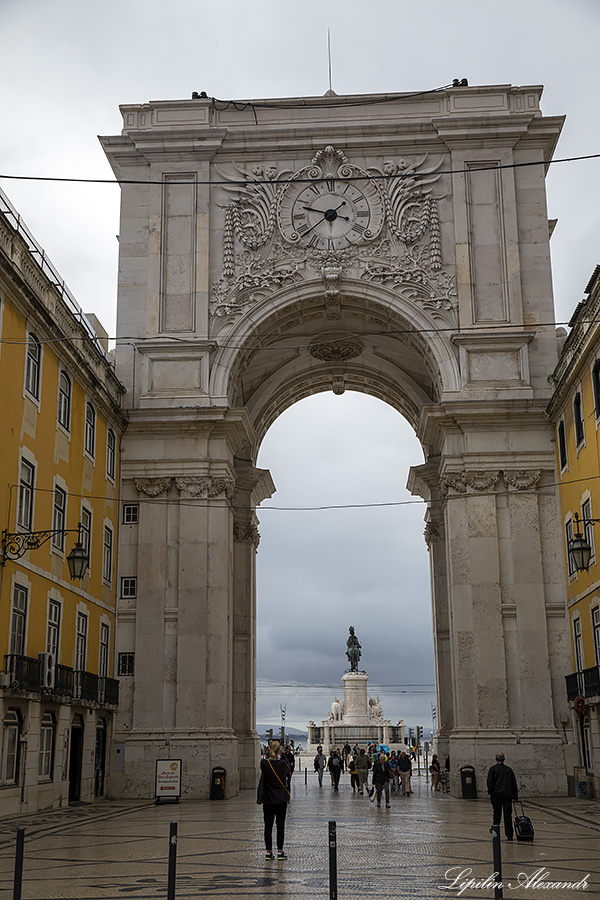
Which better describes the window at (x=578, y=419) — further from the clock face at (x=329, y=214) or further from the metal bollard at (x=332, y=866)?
the metal bollard at (x=332, y=866)

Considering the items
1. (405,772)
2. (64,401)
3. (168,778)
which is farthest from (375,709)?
(64,401)

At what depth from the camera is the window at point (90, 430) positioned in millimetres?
32188

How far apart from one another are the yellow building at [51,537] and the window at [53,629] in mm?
27

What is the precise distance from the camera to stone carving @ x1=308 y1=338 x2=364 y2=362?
144 feet

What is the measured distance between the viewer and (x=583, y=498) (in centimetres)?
3081

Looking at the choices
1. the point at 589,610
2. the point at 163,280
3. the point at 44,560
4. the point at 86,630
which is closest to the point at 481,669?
the point at 589,610

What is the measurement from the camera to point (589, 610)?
99.2 ft

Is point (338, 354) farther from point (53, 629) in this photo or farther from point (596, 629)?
point (53, 629)

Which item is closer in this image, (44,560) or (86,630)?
(44,560)

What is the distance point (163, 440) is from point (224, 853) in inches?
816

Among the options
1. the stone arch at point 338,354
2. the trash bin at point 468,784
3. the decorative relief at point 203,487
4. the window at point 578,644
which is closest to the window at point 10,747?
the decorative relief at point 203,487

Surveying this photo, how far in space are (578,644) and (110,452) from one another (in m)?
16.3

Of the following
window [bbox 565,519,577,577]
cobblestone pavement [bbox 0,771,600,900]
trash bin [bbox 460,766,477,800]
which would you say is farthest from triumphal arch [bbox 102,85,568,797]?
cobblestone pavement [bbox 0,771,600,900]

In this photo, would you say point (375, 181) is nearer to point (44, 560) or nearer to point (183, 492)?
point (183, 492)
